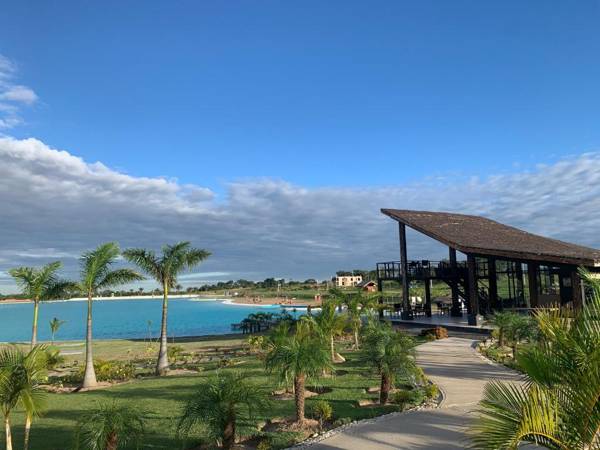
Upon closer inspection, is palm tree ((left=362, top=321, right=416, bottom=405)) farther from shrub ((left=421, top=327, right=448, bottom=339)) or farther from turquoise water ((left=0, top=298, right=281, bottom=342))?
turquoise water ((left=0, top=298, right=281, bottom=342))

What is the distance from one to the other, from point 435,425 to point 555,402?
4.75 meters

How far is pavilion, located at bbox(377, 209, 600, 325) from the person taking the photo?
25.6 meters

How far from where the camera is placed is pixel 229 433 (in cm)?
783

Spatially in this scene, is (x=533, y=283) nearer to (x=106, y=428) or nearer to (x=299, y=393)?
(x=299, y=393)

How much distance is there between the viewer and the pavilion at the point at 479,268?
25.6 m

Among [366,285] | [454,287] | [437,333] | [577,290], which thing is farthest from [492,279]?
[366,285]

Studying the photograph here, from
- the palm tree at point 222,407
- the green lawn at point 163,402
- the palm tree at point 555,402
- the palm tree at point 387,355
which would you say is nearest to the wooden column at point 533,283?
the green lawn at point 163,402

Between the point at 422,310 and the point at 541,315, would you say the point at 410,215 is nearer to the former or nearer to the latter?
the point at 422,310

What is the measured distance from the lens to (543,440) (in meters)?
4.39

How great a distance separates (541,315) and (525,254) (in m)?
19.6

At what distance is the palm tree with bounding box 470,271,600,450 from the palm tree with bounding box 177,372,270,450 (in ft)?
14.6

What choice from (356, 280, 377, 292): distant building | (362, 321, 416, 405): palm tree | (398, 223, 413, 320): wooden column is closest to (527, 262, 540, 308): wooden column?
(398, 223, 413, 320): wooden column

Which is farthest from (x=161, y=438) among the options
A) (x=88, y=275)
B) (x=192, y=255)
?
(x=192, y=255)

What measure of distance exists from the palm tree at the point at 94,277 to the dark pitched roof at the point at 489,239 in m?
17.3
